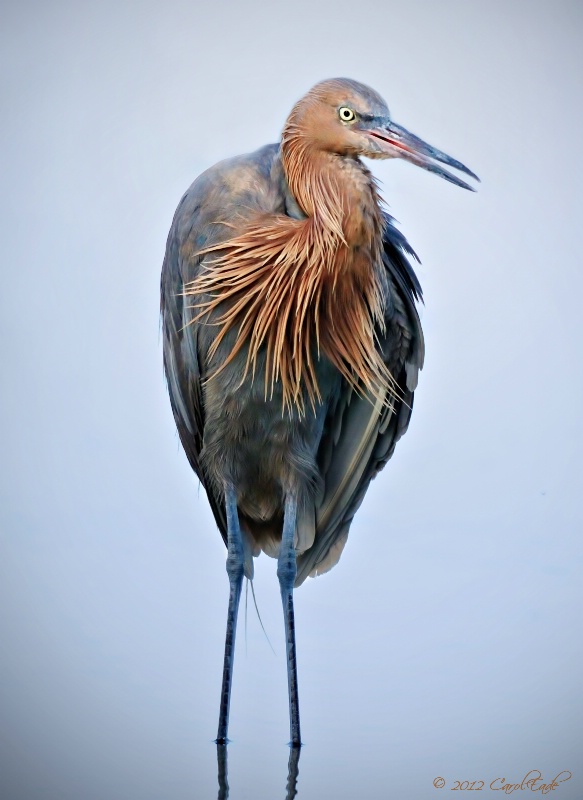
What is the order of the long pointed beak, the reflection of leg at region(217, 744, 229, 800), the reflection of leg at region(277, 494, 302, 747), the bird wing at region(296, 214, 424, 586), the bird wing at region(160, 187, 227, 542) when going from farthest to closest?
the bird wing at region(296, 214, 424, 586) < the bird wing at region(160, 187, 227, 542) < the reflection of leg at region(277, 494, 302, 747) < the long pointed beak < the reflection of leg at region(217, 744, 229, 800)

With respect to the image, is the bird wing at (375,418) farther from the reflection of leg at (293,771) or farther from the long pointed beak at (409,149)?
the reflection of leg at (293,771)

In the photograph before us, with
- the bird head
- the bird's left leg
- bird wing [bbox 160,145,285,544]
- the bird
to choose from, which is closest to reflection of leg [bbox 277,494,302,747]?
the bird

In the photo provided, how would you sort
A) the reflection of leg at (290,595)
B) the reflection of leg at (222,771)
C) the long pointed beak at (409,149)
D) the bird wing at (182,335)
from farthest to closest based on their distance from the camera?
the bird wing at (182,335)
the reflection of leg at (290,595)
the long pointed beak at (409,149)
the reflection of leg at (222,771)

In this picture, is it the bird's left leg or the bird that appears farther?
the bird's left leg

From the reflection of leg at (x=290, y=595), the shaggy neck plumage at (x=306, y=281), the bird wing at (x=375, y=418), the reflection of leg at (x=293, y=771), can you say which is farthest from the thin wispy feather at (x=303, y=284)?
the reflection of leg at (x=293, y=771)

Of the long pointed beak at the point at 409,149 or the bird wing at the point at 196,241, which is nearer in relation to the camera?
the long pointed beak at the point at 409,149

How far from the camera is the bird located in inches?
132

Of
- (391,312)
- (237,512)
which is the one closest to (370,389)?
(391,312)

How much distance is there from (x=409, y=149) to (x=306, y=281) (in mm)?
402

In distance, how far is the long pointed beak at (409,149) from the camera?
3.29 metres

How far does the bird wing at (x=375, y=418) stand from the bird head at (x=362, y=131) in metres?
0.33

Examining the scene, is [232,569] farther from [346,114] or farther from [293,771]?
[346,114]

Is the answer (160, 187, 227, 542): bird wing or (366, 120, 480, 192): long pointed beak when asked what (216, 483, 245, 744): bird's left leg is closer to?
Answer: (160, 187, 227, 542): bird wing

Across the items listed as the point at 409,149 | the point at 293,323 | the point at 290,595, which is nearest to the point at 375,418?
the point at 293,323
